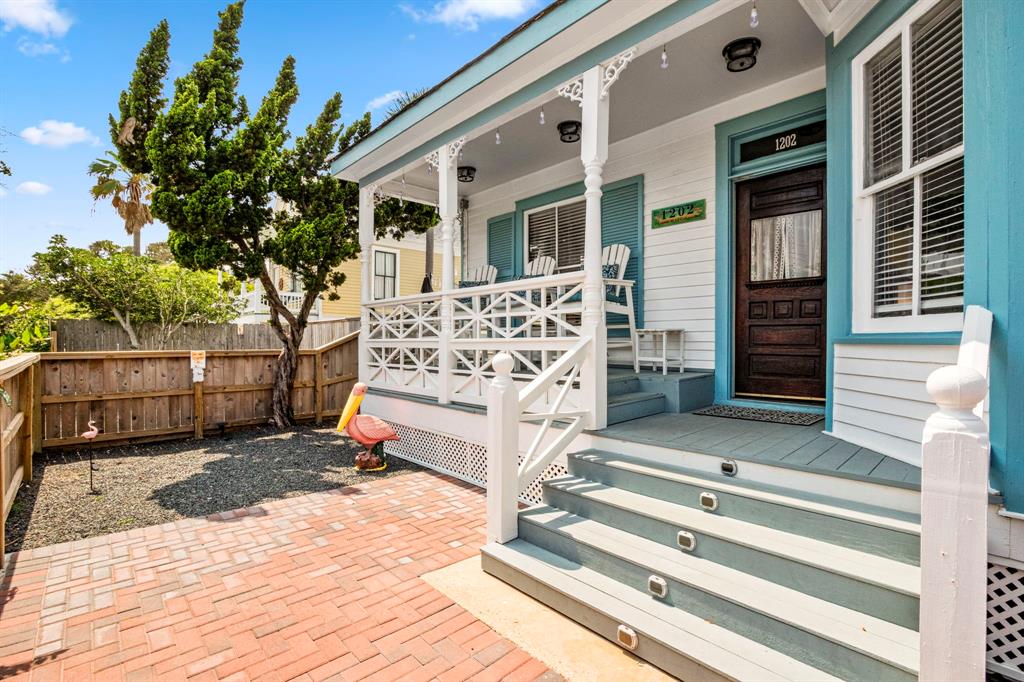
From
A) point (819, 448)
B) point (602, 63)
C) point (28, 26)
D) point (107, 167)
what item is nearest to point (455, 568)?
point (819, 448)

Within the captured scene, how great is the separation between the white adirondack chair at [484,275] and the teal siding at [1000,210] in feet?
18.7

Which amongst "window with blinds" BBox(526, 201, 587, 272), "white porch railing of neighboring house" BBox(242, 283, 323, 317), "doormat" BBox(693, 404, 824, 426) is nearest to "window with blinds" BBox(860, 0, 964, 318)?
"doormat" BBox(693, 404, 824, 426)

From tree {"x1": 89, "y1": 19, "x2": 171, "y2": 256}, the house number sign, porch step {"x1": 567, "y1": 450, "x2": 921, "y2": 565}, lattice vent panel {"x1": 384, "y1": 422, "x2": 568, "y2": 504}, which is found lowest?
lattice vent panel {"x1": 384, "y1": 422, "x2": 568, "y2": 504}

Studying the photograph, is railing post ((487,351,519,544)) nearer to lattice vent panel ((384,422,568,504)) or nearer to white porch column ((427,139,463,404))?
lattice vent panel ((384,422,568,504))

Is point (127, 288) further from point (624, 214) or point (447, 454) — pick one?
point (624, 214)

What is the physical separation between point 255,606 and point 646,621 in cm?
203

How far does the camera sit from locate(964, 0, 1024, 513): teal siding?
1.92 meters

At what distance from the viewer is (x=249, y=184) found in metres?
6.30

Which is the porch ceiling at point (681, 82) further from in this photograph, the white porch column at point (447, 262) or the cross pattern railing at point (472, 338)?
the cross pattern railing at point (472, 338)

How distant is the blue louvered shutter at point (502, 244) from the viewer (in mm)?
7359

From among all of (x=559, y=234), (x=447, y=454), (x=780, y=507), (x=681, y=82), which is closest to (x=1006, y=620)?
(x=780, y=507)

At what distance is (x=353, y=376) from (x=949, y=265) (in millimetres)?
7767

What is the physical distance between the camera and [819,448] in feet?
9.61

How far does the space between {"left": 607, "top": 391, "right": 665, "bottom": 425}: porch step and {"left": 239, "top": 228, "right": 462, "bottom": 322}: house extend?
1023 centimetres
